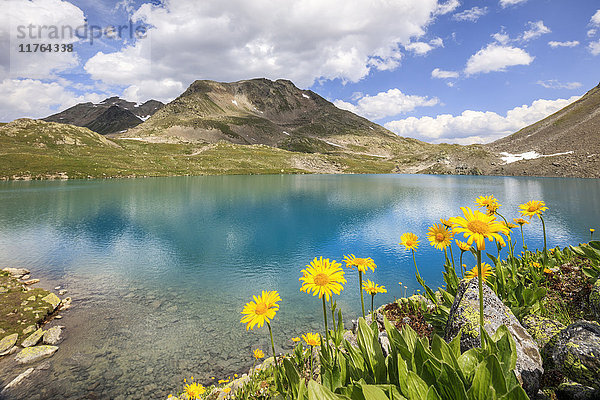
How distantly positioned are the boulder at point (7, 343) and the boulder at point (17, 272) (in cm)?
888

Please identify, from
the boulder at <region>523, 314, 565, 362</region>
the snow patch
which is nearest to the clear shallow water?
the boulder at <region>523, 314, 565, 362</region>

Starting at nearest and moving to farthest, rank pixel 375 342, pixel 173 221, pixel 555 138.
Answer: pixel 375 342 < pixel 173 221 < pixel 555 138

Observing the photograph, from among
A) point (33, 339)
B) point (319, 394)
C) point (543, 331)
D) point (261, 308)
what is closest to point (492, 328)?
point (543, 331)

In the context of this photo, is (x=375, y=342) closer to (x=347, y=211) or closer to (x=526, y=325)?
(x=526, y=325)

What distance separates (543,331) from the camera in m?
5.30

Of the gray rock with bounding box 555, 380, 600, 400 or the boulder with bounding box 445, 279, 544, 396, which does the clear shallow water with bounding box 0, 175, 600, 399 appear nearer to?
Answer: the boulder with bounding box 445, 279, 544, 396

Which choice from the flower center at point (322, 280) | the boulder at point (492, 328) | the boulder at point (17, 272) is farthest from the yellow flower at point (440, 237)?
the boulder at point (17, 272)

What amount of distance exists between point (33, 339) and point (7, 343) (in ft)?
2.47

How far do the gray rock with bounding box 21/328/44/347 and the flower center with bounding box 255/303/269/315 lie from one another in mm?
13186

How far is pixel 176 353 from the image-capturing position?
10633mm

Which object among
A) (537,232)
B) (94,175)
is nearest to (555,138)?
(537,232)

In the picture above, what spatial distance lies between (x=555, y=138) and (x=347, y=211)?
174 meters

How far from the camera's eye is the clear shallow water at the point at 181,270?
10023 millimetres

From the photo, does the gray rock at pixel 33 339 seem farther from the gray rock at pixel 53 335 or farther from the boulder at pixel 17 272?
the boulder at pixel 17 272
